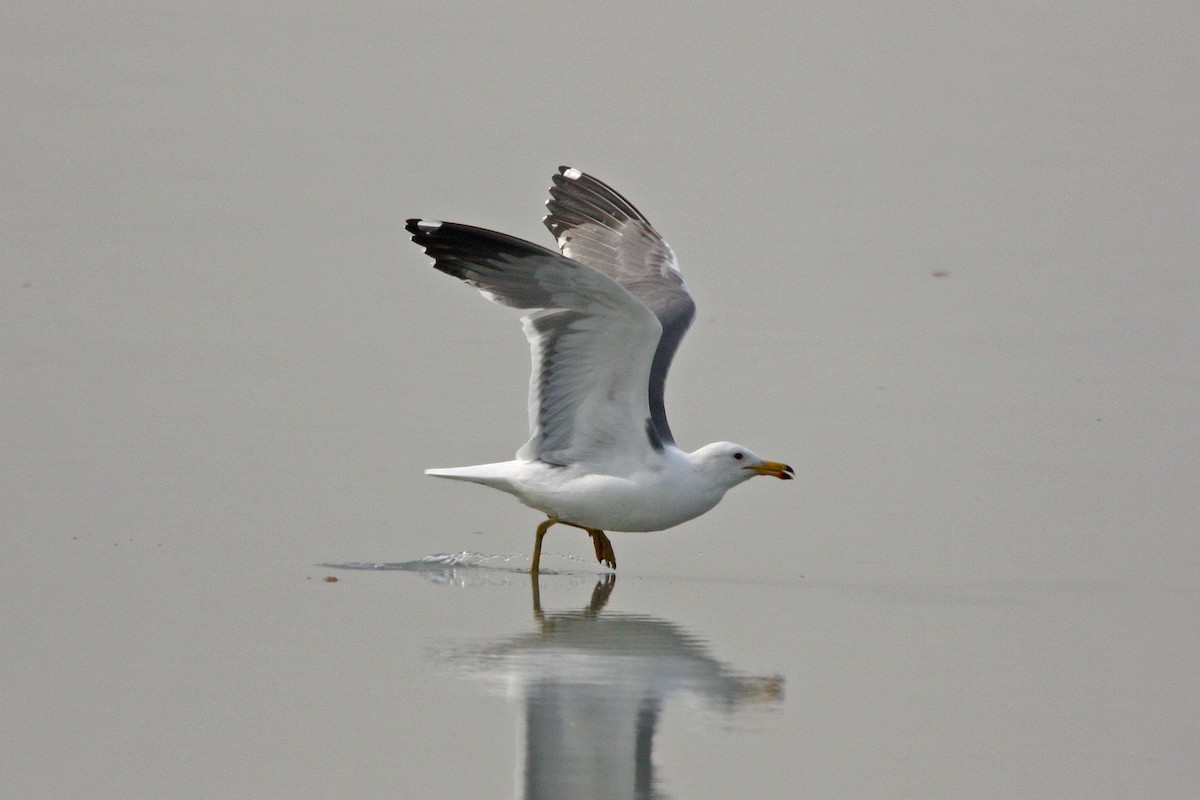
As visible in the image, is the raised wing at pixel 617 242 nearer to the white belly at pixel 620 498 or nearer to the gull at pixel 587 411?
the gull at pixel 587 411

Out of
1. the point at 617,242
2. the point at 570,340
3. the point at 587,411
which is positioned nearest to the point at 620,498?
the point at 587,411

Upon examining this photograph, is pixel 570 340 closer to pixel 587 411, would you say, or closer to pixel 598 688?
pixel 587 411

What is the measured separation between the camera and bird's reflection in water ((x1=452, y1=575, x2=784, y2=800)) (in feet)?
15.1

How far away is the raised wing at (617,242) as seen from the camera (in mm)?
8383

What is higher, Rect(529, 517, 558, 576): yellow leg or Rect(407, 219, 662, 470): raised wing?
Rect(407, 219, 662, 470): raised wing

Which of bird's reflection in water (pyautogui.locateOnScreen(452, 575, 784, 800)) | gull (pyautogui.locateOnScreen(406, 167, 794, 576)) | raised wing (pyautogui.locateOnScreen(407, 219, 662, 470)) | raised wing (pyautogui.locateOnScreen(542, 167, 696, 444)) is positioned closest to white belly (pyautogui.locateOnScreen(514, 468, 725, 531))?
gull (pyautogui.locateOnScreen(406, 167, 794, 576))

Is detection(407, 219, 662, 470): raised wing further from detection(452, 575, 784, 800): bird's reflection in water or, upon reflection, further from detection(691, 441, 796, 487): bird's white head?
detection(452, 575, 784, 800): bird's reflection in water

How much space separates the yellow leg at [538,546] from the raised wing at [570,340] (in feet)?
0.84

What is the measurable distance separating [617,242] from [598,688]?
13.3 feet

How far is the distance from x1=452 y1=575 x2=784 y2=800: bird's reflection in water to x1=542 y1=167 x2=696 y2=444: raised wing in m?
2.11

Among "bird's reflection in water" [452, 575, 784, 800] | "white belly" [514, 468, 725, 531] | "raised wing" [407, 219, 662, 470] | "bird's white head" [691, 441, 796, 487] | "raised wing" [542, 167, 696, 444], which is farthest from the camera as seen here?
"raised wing" [542, 167, 696, 444]

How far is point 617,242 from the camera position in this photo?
29.7 ft

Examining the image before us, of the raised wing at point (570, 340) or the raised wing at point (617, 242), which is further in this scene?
the raised wing at point (617, 242)

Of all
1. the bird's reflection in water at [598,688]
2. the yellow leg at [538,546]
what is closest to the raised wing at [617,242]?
the yellow leg at [538,546]
